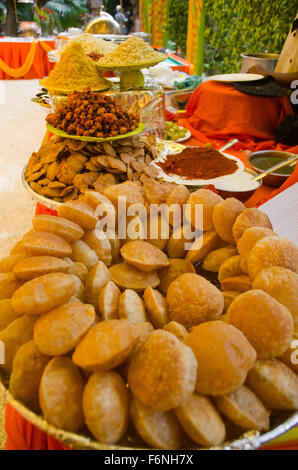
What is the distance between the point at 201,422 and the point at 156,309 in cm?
20

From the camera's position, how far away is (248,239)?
61cm

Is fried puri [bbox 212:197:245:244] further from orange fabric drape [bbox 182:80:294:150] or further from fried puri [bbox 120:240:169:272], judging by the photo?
orange fabric drape [bbox 182:80:294:150]

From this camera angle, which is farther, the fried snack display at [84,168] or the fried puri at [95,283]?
the fried snack display at [84,168]

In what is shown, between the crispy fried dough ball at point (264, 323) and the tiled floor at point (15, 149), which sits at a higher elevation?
the crispy fried dough ball at point (264, 323)

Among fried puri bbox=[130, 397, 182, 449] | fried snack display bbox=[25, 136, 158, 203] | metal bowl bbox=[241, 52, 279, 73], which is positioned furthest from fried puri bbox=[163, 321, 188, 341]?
Answer: metal bowl bbox=[241, 52, 279, 73]

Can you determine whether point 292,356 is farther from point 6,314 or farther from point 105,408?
point 6,314

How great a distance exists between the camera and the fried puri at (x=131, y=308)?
0.52 meters

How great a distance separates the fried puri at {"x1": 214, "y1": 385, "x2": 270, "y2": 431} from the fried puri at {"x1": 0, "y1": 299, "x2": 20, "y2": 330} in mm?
325

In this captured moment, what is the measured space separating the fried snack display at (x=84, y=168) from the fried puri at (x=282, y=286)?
2.18 ft

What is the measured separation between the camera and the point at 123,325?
17.4 inches

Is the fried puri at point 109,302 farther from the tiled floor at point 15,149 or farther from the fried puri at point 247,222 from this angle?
the tiled floor at point 15,149

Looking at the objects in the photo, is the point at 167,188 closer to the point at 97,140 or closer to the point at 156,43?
the point at 97,140

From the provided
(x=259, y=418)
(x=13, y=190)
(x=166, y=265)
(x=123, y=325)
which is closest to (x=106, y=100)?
(x=166, y=265)

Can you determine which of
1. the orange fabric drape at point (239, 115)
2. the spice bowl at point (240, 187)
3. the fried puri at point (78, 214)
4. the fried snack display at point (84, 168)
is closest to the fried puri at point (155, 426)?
the fried puri at point (78, 214)
